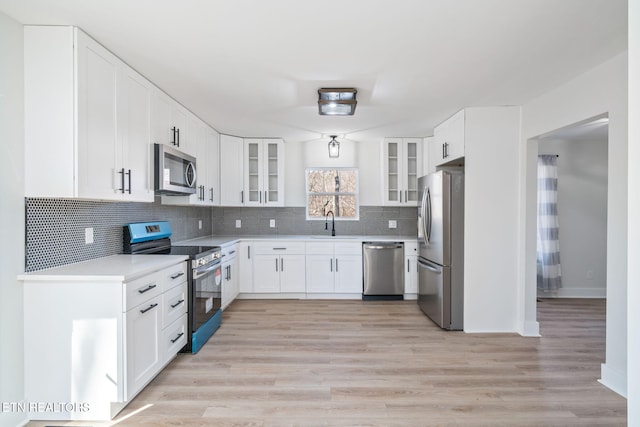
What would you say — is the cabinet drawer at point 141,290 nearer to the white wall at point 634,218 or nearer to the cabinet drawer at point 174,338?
the cabinet drawer at point 174,338

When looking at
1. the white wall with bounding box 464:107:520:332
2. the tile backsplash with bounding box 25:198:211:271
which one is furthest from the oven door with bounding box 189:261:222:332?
the white wall with bounding box 464:107:520:332

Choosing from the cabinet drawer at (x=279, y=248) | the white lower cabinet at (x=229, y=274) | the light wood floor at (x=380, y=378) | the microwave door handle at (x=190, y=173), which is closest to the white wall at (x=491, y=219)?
the light wood floor at (x=380, y=378)

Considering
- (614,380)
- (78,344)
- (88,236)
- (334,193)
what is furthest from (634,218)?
(334,193)

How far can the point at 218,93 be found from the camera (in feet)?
9.93

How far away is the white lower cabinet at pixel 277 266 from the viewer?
15.4 ft

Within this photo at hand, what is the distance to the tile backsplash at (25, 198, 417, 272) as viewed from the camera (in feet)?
6.86

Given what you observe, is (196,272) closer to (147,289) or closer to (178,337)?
(178,337)

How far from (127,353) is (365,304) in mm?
3083

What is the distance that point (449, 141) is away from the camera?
387 centimetres

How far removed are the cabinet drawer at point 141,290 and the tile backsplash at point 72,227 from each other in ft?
1.92

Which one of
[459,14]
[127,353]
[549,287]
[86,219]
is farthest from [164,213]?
[549,287]

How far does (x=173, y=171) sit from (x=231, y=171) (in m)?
1.76

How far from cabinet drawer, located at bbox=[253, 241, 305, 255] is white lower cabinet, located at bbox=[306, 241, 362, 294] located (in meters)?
0.13

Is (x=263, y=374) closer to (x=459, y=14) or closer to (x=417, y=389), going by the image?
(x=417, y=389)
